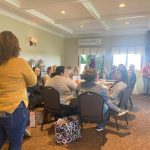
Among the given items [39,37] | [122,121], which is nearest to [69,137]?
[122,121]

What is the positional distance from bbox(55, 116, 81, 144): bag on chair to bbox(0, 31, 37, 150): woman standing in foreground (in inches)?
54.1

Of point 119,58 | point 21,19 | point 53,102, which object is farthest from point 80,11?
point 119,58

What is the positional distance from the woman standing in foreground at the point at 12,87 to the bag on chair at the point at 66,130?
4.51 ft

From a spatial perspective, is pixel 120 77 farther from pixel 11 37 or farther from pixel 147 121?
pixel 11 37

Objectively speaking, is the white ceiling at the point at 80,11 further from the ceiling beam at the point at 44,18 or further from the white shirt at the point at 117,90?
the white shirt at the point at 117,90

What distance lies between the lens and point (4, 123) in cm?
142

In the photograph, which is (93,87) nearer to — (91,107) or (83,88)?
(83,88)

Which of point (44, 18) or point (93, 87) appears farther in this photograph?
point (44, 18)

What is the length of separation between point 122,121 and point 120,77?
933 mm

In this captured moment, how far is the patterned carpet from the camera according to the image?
108 inches

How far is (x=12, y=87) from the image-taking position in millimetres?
1476

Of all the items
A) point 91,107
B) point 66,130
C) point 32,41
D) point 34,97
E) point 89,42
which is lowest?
point 66,130

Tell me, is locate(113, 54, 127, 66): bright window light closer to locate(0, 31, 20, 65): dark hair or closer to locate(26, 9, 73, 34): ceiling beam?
locate(26, 9, 73, 34): ceiling beam

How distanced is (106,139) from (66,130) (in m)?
0.71
